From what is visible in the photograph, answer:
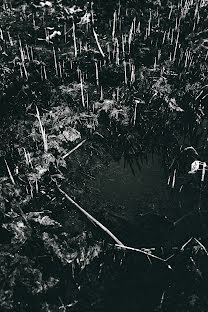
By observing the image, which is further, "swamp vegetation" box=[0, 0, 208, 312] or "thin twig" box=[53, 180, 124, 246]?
"thin twig" box=[53, 180, 124, 246]

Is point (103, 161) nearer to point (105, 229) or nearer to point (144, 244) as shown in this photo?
point (105, 229)

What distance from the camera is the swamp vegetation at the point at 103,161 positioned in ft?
5.86

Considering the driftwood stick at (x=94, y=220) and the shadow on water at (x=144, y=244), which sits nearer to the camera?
the shadow on water at (x=144, y=244)

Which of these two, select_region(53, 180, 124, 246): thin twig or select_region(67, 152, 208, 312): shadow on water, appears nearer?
select_region(67, 152, 208, 312): shadow on water

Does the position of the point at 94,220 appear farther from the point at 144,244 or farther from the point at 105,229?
the point at 144,244

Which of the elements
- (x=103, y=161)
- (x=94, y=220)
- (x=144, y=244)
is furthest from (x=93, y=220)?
(x=103, y=161)

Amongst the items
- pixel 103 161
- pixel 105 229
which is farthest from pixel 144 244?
pixel 103 161

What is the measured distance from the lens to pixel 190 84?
2.74m

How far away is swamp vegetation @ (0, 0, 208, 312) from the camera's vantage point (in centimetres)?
179

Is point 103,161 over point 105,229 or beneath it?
over

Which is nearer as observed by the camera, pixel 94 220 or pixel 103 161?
pixel 94 220

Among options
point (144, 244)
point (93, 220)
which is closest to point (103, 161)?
point (93, 220)

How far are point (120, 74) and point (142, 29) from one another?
2.49ft

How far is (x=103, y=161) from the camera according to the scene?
233 centimetres
